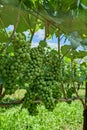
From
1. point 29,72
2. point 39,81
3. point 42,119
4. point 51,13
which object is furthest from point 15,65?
point 42,119

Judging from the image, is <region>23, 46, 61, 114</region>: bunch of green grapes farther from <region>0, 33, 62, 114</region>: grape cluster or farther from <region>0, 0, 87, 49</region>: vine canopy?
<region>0, 0, 87, 49</region>: vine canopy

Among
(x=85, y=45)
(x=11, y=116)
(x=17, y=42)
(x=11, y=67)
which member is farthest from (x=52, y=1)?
(x=11, y=116)

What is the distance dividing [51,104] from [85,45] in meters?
0.31

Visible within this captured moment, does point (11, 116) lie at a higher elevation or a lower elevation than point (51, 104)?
lower

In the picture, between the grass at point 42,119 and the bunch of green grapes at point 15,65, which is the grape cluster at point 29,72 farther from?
the grass at point 42,119

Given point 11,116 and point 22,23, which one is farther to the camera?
point 11,116

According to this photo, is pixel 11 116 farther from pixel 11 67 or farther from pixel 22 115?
pixel 11 67

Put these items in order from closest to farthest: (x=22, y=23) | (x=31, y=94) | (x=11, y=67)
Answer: (x=11, y=67), (x=31, y=94), (x=22, y=23)

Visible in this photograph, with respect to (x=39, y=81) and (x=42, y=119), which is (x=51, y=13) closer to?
(x=39, y=81)

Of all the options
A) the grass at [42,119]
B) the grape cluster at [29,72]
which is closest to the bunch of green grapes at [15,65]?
the grape cluster at [29,72]

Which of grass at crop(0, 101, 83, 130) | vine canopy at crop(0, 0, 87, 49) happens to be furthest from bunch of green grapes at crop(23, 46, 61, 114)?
grass at crop(0, 101, 83, 130)

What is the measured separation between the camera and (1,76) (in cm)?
122

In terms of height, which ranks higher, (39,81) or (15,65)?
(15,65)

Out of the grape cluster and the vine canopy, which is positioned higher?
the vine canopy
